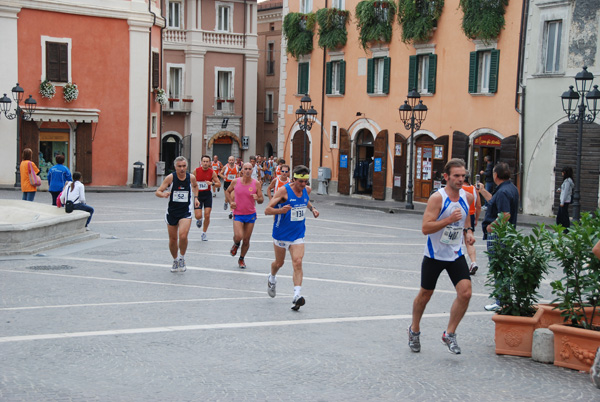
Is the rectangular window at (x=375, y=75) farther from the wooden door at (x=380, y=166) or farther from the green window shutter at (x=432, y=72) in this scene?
the green window shutter at (x=432, y=72)

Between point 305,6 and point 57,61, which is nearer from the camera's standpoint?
point 57,61

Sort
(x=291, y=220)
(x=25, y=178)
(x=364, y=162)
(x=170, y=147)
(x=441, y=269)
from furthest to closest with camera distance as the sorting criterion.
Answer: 1. (x=170, y=147)
2. (x=364, y=162)
3. (x=25, y=178)
4. (x=291, y=220)
5. (x=441, y=269)

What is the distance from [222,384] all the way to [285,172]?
12743 millimetres

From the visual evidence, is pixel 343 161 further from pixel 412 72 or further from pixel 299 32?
pixel 299 32

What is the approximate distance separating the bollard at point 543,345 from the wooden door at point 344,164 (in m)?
30.6

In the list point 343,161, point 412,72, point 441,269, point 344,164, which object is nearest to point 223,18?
point 343,161

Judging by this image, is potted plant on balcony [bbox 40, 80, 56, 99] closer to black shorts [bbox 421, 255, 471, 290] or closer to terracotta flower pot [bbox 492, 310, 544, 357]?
black shorts [bbox 421, 255, 471, 290]

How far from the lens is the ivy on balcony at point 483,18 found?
29469mm

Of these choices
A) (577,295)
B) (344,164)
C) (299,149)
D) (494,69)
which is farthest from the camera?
(299,149)

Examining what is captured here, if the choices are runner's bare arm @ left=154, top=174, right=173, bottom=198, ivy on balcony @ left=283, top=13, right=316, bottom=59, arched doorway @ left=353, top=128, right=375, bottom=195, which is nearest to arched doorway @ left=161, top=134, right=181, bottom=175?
ivy on balcony @ left=283, top=13, right=316, bottom=59

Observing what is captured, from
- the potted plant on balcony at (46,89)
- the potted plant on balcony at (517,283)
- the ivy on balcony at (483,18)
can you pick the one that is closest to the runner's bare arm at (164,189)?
the potted plant on balcony at (517,283)

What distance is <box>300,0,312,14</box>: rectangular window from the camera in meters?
41.1

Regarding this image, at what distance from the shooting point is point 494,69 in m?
30.0

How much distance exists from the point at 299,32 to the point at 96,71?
382 inches
